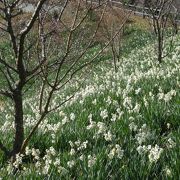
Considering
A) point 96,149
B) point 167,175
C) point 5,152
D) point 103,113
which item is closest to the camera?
point 167,175

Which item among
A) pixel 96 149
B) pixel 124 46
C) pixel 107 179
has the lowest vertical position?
pixel 107 179

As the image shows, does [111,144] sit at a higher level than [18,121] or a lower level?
lower

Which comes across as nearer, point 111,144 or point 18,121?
point 111,144

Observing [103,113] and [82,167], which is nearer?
[82,167]

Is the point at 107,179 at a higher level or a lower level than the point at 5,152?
lower

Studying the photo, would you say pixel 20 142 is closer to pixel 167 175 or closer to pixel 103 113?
pixel 103 113

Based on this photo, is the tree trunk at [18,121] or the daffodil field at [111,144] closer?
the daffodil field at [111,144]

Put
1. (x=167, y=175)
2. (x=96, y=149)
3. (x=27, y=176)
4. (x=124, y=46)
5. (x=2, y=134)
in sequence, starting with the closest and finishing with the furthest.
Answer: (x=167, y=175) < (x=27, y=176) < (x=96, y=149) < (x=2, y=134) < (x=124, y=46)

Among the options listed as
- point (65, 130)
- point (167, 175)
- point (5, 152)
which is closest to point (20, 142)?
point (5, 152)

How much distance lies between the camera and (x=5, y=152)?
5.57 meters

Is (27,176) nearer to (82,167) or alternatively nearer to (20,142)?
(82,167)

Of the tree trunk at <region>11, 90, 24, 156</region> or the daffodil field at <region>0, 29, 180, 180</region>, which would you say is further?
the tree trunk at <region>11, 90, 24, 156</region>

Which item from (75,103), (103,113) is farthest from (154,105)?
(75,103)

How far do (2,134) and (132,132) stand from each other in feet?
7.95
